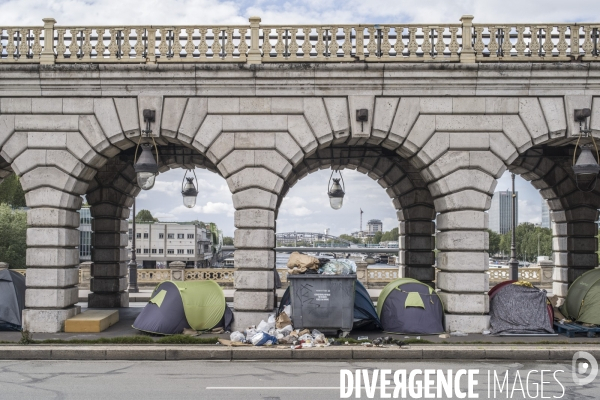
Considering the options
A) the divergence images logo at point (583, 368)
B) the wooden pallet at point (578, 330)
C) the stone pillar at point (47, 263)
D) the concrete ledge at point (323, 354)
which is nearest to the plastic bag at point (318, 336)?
the concrete ledge at point (323, 354)

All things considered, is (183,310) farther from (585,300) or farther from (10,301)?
(585,300)

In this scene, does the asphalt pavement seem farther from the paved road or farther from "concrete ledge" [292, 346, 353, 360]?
"concrete ledge" [292, 346, 353, 360]

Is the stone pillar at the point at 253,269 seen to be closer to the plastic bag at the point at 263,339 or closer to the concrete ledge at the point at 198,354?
the plastic bag at the point at 263,339

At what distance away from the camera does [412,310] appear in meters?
13.0

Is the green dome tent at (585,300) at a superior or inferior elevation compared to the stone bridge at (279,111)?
Result: inferior

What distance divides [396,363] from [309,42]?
728cm

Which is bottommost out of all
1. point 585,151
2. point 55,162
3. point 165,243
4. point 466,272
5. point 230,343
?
point 165,243

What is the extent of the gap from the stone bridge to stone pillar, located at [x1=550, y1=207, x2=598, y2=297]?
15.7ft

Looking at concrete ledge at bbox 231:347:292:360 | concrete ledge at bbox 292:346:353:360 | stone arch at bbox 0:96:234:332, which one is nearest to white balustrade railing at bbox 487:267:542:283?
concrete ledge at bbox 292:346:353:360

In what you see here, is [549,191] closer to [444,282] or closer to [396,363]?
[444,282]

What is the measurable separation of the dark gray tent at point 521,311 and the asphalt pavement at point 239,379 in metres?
2.08

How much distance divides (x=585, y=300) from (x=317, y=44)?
8664mm

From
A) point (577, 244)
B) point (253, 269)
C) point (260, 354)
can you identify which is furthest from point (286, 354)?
point (577, 244)

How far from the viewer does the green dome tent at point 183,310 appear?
12.8 metres
